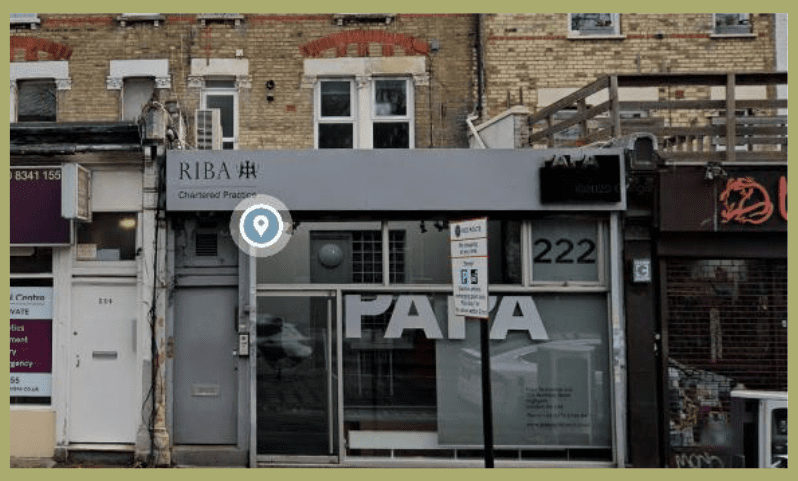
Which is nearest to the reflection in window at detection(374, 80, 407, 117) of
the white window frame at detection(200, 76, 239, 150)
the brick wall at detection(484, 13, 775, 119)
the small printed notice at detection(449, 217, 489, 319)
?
the brick wall at detection(484, 13, 775, 119)

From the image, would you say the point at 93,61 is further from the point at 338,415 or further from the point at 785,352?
the point at 785,352

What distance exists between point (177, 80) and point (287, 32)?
2.15 meters

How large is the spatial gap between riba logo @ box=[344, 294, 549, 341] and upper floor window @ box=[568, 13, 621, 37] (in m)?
6.19

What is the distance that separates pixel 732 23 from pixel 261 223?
9.44m

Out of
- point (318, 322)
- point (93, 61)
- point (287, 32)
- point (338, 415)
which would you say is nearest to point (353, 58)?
point (287, 32)


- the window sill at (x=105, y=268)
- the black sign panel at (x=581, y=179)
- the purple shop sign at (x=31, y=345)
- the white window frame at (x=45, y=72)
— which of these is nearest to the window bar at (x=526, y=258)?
the black sign panel at (x=581, y=179)

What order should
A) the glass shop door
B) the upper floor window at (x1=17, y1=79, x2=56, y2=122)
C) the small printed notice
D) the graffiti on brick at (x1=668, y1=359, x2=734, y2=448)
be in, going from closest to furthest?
the small printed notice → the graffiti on brick at (x1=668, y1=359, x2=734, y2=448) → the glass shop door → the upper floor window at (x1=17, y1=79, x2=56, y2=122)

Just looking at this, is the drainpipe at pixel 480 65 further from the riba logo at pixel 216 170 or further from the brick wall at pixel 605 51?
the riba logo at pixel 216 170

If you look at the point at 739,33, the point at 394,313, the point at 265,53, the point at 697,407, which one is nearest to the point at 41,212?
the point at 394,313

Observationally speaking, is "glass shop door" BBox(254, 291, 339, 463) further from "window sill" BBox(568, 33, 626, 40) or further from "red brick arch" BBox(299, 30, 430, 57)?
"window sill" BBox(568, 33, 626, 40)

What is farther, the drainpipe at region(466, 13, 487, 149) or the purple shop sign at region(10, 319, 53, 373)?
the drainpipe at region(466, 13, 487, 149)

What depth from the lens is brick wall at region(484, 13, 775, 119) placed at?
42.2 ft

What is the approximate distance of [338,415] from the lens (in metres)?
9.04

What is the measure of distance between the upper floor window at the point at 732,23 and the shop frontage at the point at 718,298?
528 centimetres
